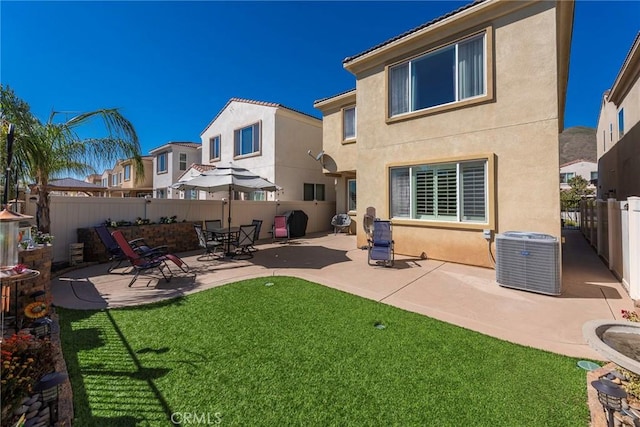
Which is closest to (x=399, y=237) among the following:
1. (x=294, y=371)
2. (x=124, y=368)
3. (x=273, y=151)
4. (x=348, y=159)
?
(x=348, y=159)

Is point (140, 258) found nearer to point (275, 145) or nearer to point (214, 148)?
point (275, 145)

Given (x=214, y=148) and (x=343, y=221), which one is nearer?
(x=343, y=221)

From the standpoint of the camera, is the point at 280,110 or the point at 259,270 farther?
the point at 280,110

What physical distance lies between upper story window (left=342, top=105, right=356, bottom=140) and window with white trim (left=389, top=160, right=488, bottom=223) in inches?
224

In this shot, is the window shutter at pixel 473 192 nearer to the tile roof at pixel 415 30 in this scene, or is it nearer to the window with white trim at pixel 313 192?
the tile roof at pixel 415 30

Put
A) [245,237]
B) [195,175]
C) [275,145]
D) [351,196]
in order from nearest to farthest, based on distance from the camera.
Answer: [245,237], [351,196], [275,145], [195,175]

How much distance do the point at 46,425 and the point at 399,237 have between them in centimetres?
924

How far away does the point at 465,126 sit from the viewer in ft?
27.6

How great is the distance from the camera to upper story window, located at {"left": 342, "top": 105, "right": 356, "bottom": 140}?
14852 mm

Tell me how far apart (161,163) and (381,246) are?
27.5 metres

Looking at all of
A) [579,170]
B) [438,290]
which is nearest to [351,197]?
[438,290]

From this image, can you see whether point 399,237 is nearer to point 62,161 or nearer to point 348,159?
point 348,159

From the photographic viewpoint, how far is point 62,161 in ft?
27.3

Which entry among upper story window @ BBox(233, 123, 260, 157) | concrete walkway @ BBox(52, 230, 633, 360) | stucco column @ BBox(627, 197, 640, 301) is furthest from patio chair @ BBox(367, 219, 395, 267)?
upper story window @ BBox(233, 123, 260, 157)
